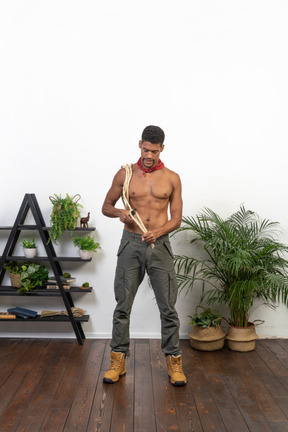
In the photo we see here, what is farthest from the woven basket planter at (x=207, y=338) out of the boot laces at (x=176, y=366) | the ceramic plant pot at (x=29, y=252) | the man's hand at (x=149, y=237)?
the ceramic plant pot at (x=29, y=252)

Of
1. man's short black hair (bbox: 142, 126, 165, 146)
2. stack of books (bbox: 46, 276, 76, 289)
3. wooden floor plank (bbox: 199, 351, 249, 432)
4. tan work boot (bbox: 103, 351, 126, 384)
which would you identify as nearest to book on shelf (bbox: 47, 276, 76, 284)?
stack of books (bbox: 46, 276, 76, 289)

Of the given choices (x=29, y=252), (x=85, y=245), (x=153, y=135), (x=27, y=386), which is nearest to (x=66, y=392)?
(x=27, y=386)

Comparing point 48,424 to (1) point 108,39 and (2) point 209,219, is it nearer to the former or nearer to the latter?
(2) point 209,219

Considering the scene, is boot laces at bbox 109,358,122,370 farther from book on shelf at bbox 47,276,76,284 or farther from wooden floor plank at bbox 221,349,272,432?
book on shelf at bbox 47,276,76,284

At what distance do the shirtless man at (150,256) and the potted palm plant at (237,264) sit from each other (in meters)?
0.64

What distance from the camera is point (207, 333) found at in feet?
13.7

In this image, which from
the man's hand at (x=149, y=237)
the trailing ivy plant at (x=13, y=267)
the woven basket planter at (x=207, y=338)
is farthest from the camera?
the trailing ivy plant at (x=13, y=267)

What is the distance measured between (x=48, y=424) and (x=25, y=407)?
0.91 feet

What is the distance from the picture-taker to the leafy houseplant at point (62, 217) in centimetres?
424

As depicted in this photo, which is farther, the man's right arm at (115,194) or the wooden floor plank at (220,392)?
the man's right arm at (115,194)

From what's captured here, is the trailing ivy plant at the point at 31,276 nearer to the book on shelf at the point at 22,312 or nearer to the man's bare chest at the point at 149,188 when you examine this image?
the book on shelf at the point at 22,312

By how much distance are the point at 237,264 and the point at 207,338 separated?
0.72 m

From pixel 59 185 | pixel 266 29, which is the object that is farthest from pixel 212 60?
pixel 59 185

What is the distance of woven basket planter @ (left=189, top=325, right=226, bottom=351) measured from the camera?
13.7ft
